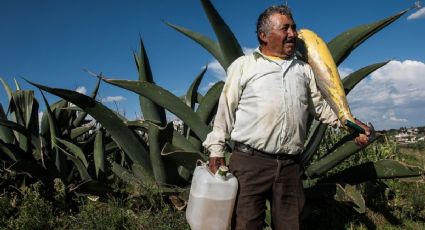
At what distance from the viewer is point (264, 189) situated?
9.16ft

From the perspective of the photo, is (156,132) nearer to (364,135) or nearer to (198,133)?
(198,133)

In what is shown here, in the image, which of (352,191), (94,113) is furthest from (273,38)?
(94,113)

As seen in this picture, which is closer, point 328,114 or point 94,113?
point 328,114

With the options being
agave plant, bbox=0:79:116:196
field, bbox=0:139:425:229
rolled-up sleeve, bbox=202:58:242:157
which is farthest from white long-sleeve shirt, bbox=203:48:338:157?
agave plant, bbox=0:79:116:196

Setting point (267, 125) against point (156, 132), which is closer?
point (267, 125)

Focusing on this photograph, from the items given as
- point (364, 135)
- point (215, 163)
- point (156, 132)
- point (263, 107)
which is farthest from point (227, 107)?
point (156, 132)

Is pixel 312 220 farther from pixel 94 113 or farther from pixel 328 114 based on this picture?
pixel 94 113

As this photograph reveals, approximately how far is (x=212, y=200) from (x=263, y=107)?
545 millimetres

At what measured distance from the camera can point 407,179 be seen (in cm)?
391

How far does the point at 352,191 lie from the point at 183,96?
202cm

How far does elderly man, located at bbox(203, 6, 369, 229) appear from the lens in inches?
108

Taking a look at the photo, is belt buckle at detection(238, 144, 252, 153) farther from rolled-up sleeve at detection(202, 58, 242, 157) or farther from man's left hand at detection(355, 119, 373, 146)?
man's left hand at detection(355, 119, 373, 146)

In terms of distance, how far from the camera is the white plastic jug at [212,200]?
2717mm

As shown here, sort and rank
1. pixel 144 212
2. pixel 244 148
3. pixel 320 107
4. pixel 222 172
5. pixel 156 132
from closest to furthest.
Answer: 1. pixel 222 172
2. pixel 244 148
3. pixel 320 107
4. pixel 156 132
5. pixel 144 212
